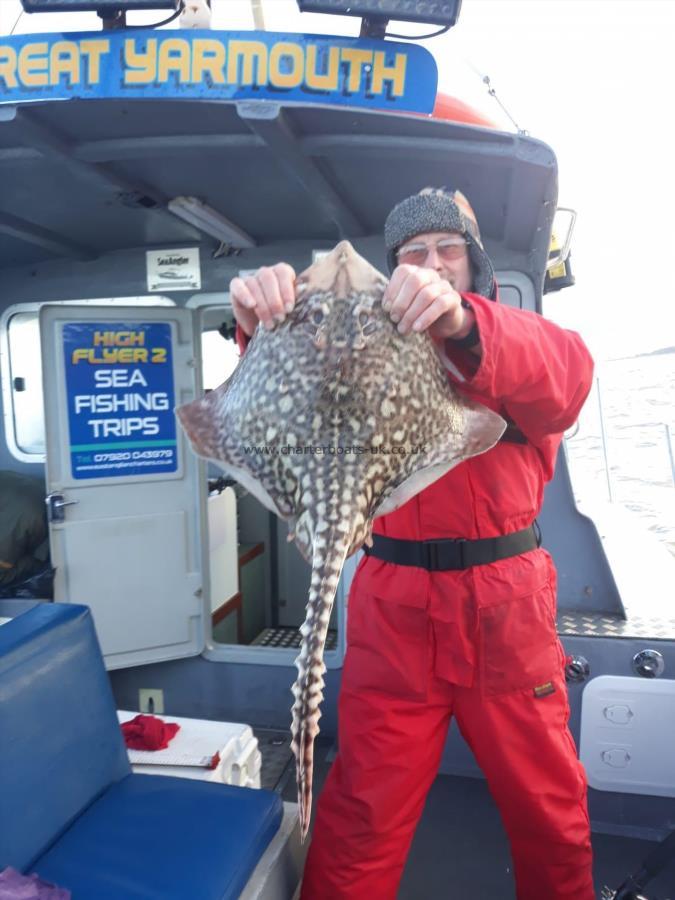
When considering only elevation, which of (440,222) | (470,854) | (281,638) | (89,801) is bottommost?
(470,854)

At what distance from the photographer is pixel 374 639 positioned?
2119 millimetres

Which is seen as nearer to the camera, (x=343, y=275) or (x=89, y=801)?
(x=343, y=275)

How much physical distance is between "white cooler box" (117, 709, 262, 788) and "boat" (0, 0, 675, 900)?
1.2 inches

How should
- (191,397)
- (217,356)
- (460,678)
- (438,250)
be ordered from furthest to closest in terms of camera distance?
1. (217,356)
2. (191,397)
3. (438,250)
4. (460,678)

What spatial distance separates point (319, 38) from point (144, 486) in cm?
296

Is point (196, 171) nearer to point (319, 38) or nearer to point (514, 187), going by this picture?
point (319, 38)

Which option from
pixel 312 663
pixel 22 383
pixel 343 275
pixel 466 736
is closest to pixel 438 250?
pixel 343 275

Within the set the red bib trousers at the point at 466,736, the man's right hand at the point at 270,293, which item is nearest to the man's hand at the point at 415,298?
the man's right hand at the point at 270,293

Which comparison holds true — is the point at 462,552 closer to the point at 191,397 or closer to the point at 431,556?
the point at 431,556

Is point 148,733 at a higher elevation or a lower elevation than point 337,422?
lower

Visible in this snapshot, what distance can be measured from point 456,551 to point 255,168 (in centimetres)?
224

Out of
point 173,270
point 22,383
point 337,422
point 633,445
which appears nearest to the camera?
point 337,422

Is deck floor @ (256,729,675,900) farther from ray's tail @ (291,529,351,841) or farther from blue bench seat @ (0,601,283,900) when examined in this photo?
ray's tail @ (291,529,351,841)

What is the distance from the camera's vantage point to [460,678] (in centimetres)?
200
